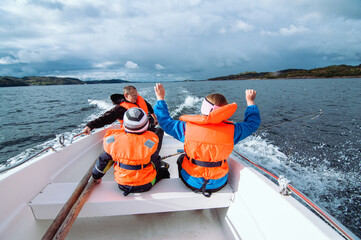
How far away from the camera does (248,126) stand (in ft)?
6.00

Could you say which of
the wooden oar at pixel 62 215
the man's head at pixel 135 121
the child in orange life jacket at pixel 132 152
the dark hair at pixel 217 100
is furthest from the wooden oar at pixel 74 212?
the dark hair at pixel 217 100

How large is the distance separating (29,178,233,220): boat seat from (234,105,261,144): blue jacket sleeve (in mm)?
679

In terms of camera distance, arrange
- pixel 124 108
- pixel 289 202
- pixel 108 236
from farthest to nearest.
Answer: pixel 124 108
pixel 108 236
pixel 289 202

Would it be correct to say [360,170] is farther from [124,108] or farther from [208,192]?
[124,108]

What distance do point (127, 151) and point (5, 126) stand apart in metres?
12.5

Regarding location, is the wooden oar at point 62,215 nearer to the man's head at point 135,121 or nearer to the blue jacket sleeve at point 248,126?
the man's head at point 135,121

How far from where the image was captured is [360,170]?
4.37 meters

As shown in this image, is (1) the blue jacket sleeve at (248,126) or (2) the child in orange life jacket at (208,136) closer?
(2) the child in orange life jacket at (208,136)

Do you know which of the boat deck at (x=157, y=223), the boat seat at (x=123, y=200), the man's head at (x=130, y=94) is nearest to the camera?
the boat seat at (x=123, y=200)

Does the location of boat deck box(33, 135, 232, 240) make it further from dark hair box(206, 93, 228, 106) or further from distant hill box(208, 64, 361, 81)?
distant hill box(208, 64, 361, 81)

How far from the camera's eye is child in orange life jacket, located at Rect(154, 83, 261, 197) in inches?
63.6

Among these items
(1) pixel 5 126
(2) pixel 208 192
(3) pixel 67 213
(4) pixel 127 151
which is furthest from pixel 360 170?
(1) pixel 5 126

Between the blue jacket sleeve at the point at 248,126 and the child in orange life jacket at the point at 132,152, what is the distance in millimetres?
858

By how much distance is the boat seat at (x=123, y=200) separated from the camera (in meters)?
1.70
